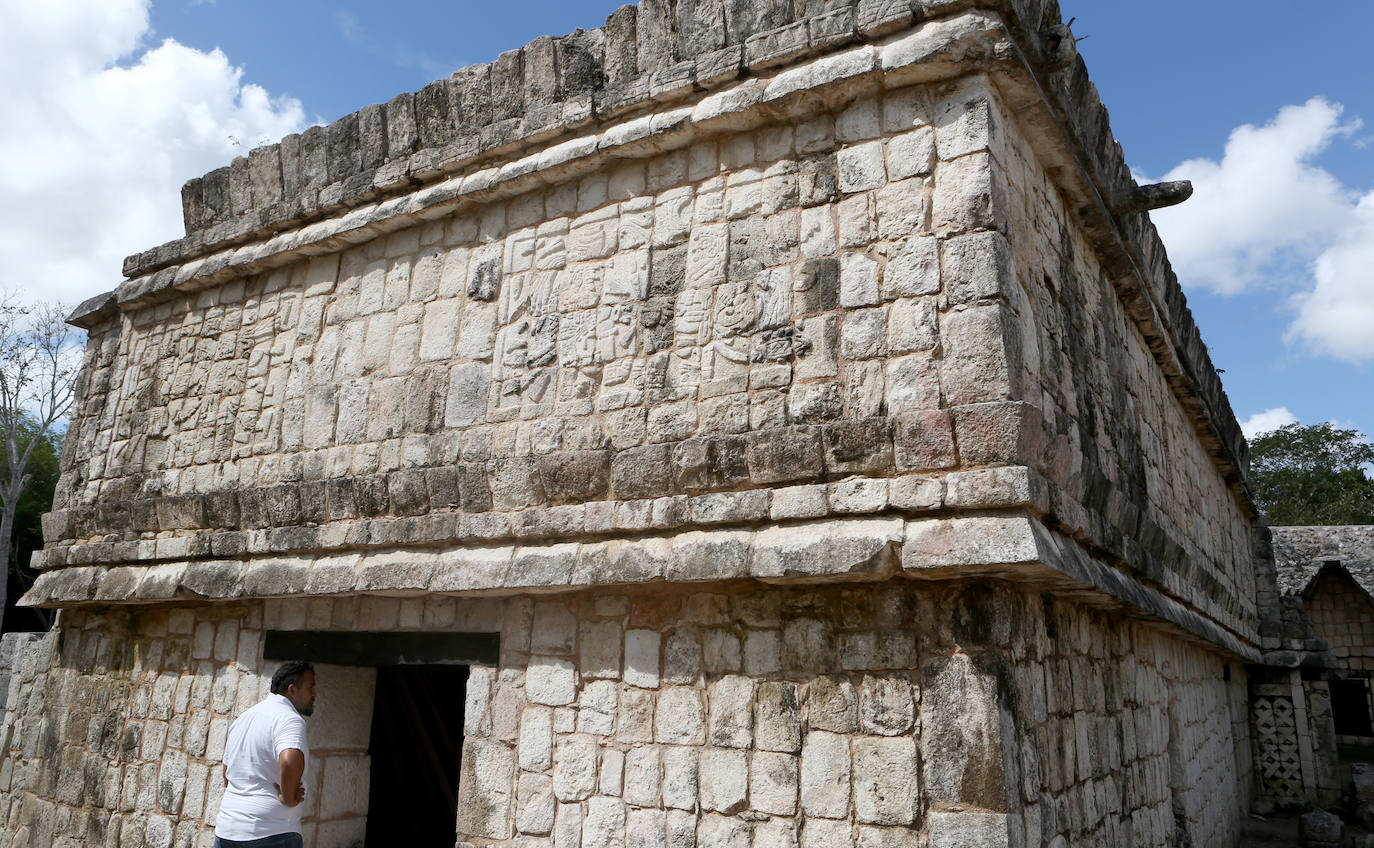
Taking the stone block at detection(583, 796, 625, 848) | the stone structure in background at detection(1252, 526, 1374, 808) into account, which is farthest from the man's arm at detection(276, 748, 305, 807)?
the stone structure in background at detection(1252, 526, 1374, 808)

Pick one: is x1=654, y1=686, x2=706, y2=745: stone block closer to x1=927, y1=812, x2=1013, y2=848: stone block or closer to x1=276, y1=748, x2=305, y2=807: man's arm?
x1=927, y1=812, x2=1013, y2=848: stone block

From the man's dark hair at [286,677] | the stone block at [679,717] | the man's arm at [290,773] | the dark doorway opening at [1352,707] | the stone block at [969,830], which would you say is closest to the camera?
the stone block at [969,830]

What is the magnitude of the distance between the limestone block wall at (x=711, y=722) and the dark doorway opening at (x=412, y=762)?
3.77 feet

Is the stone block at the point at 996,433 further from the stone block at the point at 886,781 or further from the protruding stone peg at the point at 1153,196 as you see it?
the protruding stone peg at the point at 1153,196

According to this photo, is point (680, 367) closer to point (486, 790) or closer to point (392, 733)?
point (486, 790)

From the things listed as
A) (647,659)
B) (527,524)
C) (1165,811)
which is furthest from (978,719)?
(1165,811)

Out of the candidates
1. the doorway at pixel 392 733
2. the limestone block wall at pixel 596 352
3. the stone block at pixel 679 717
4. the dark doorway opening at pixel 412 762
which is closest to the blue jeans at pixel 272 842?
the doorway at pixel 392 733

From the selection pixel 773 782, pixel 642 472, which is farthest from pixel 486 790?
pixel 642 472

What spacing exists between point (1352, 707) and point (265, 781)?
71.4 feet

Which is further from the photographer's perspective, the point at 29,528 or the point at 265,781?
the point at 29,528

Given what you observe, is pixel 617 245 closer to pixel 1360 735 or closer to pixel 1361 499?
pixel 1360 735

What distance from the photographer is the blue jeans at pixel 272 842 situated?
3945 mm

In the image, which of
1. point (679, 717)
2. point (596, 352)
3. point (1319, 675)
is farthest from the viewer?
point (1319, 675)

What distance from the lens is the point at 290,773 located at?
12.8ft
